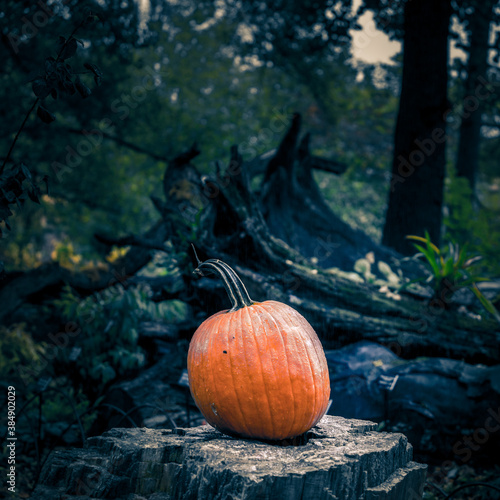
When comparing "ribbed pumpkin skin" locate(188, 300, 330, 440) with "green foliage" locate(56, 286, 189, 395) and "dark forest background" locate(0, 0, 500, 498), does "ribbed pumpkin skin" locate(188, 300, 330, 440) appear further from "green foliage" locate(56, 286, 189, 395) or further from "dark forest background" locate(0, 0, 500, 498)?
"green foliage" locate(56, 286, 189, 395)

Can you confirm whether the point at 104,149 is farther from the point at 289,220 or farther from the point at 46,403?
the point at 46,403

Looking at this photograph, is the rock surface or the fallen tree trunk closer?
the rock surface

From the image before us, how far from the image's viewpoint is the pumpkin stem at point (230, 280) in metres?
2.31

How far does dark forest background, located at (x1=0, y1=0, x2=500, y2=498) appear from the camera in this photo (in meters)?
4.24

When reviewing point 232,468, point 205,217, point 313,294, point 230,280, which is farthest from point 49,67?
point 313,294

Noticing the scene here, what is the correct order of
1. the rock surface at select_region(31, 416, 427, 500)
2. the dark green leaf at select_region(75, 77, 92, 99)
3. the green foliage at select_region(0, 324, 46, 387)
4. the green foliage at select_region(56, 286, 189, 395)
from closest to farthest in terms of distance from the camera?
the rock surface at select_region(31, 416, 427, 500)
the dark green leaf at select_region(75, 77, 92, 99)
the green foliage at select_region(56, 286, 189, 395)
the green foliage at select_region(0, 324, 46, 387)

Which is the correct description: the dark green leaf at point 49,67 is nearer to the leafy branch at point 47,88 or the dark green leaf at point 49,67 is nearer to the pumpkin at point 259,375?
the leafy branch at point 47,88

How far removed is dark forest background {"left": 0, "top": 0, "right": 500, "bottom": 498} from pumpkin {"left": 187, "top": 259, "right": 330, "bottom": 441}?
3.47ft

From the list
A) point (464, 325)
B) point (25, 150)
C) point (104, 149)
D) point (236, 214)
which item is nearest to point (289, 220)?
point (236, 214)

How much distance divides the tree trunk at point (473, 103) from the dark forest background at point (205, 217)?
2.1 inches

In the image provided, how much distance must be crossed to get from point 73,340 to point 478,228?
8.28m

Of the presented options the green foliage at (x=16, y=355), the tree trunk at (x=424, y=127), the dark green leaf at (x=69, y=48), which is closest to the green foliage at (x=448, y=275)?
the tree trunk at (x=424, y=127)

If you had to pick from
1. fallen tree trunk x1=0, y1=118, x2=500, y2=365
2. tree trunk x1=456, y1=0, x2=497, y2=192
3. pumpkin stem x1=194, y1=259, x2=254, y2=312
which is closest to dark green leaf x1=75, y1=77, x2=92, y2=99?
pumpkin stem x1=194, y1=259, x2=254, y2=312

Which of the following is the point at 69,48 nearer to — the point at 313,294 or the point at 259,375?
the point at 259,375
